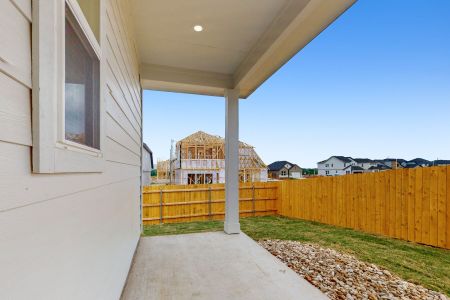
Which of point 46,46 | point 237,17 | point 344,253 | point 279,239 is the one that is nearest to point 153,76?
point 237,17

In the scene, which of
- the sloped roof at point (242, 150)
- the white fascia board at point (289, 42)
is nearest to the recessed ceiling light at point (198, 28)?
the white fascia board at point (289, 42)

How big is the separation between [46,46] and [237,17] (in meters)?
2.52

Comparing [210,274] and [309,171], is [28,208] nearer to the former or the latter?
[210,274]

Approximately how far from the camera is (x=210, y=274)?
2.68 meters

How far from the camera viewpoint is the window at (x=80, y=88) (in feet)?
2.82

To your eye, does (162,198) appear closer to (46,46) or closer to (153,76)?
(153,76)

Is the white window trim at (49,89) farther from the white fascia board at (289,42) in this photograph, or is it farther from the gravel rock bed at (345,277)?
the gravel rock bed at (345,277)

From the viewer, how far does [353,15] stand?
967 cm

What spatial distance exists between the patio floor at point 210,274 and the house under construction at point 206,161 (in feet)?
44.7

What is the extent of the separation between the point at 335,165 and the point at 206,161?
76.0ft

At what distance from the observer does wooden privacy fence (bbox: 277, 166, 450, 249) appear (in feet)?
13.2

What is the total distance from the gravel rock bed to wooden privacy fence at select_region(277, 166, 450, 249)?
1.88 meters

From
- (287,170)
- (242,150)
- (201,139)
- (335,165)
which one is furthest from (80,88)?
(287,170)

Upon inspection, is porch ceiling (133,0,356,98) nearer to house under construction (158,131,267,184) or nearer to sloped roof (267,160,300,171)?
house under construction (158,131,267,184)
